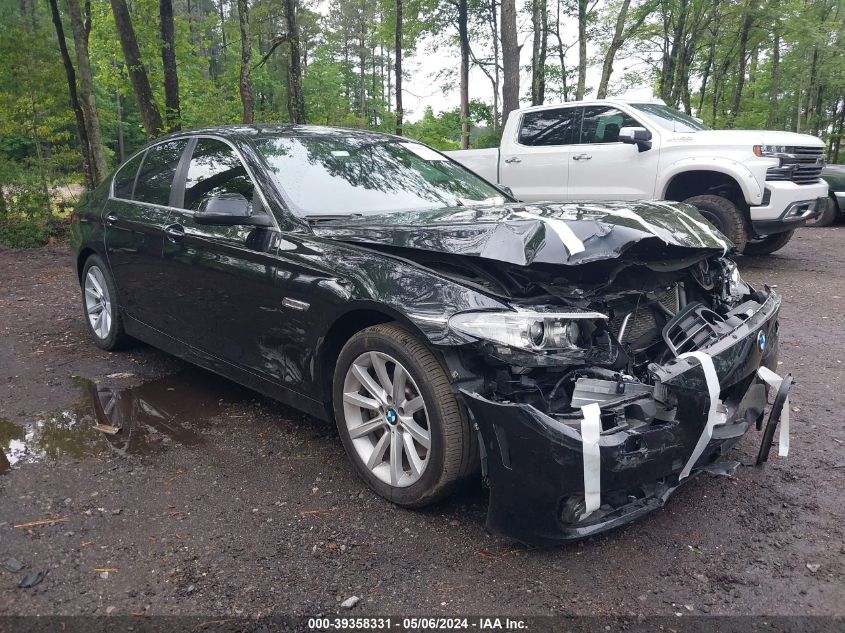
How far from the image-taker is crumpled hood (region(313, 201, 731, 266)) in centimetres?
261

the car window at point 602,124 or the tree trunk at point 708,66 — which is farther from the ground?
the tree trunk at point 708,66

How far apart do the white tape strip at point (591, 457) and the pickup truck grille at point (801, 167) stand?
6.64 m

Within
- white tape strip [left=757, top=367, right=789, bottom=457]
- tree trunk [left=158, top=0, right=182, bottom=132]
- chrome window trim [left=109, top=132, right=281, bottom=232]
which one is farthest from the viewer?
tree trunk [left=158, top=0, right=182, bottom=132]

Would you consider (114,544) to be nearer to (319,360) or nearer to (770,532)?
(319,360)

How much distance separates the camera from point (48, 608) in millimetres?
2285

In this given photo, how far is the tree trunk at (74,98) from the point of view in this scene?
12375 mm

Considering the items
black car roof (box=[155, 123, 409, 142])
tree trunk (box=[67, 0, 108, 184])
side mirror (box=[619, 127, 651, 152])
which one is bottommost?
black car roof (box=[155, 123, 409, 142])

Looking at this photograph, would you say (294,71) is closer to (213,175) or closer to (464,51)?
(213,175)

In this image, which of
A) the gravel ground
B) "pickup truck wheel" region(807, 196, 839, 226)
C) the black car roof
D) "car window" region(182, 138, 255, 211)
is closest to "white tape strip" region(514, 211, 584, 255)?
the gravel ground

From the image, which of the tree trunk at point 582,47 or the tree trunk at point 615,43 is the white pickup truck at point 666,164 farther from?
the tree trunk at point 582,47

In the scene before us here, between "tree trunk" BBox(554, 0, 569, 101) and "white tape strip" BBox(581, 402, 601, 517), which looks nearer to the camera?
"white tape strip" BBox(581, 402, 601, 517)

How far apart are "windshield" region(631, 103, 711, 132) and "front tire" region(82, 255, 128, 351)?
22.8 feet

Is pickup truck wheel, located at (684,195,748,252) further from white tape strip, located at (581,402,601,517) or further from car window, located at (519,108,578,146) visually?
white tape strip, located at (581,402,601,517)

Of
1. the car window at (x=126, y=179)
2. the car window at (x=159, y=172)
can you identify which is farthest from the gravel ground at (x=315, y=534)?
the car window at (x=126, y=179)
